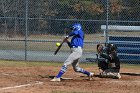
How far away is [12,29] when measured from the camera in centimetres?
2356

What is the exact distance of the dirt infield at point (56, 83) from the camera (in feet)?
37.2

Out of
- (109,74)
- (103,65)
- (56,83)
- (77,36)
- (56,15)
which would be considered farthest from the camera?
(56,15)

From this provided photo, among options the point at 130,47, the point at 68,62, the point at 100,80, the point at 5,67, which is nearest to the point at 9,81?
the point at 68,62

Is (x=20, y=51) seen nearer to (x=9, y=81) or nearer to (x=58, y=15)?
(x=58, y=15)

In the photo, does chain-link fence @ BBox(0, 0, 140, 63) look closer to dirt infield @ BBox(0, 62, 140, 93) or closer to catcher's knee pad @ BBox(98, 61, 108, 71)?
dirt infield @ BBox(0, 62, 140, 93)

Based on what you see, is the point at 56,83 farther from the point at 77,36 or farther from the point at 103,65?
the point at 103,65

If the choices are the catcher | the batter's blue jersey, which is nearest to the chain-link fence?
the catcher

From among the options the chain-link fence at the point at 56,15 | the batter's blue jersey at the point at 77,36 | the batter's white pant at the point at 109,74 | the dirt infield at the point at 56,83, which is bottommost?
the dirt infield at the point at 56,83

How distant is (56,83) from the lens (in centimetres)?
1266

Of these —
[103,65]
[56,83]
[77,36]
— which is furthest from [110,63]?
[56,83]

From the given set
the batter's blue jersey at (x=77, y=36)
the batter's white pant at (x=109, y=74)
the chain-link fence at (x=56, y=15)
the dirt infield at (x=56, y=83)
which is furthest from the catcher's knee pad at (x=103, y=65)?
the chain-link fence at (x=56, y=15)

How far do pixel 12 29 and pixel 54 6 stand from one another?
2604 mm

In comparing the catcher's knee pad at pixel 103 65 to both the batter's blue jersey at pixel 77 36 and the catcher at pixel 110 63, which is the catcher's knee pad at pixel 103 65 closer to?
the catcher at pixel 110 63

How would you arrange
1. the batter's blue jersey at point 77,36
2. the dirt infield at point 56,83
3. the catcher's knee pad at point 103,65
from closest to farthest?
the dirt infield at point 56,83, the batter's blue jersey at point 77,36, the catcher's knee pad at point 103,65
